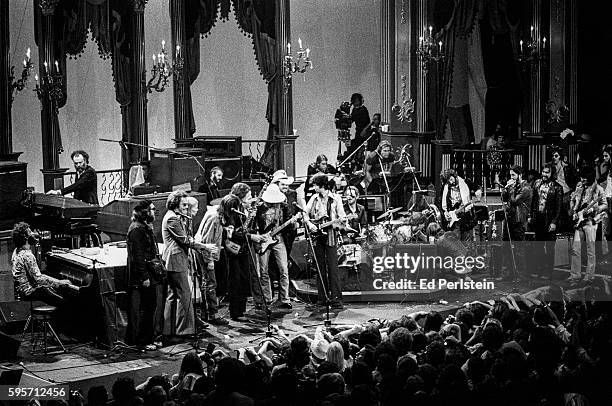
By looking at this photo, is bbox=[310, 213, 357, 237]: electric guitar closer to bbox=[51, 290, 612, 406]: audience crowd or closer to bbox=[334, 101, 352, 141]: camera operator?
bbox=[51, 290, 612, 406]: audience crowd

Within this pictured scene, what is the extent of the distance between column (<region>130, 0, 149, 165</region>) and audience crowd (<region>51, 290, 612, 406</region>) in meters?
12.9

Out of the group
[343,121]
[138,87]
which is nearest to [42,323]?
[138,87]

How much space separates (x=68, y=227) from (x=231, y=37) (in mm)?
10412

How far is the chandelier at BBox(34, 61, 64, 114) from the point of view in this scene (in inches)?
834

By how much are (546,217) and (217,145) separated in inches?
306

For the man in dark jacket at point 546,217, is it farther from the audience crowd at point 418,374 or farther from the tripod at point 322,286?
the audience crowd at point 418,374

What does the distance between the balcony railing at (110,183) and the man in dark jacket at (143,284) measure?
836 cm

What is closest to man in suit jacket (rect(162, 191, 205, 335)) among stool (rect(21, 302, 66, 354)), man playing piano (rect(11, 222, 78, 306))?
man playing piano (rect(11, 222, 78, 306))

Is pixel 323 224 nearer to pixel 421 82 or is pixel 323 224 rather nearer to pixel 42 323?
pixel 42 323

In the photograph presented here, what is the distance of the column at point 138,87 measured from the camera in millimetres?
22500

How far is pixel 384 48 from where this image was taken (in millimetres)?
23281

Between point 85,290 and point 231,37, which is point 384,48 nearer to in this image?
point 231,37

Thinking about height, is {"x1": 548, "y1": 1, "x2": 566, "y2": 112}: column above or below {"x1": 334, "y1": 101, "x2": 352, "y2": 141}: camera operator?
above

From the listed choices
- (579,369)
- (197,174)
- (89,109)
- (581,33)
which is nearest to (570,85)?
(581,33)
